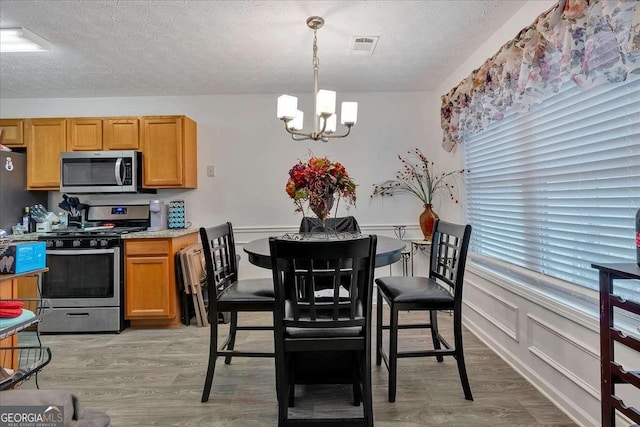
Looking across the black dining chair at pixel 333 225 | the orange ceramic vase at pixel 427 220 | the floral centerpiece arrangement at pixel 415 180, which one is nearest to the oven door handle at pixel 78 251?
the black dining chair at pixel 333 225

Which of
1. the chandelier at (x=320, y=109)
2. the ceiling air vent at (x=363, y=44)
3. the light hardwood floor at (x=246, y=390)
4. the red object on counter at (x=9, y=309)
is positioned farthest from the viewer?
the ceiling air vent at (x=363, y=44)

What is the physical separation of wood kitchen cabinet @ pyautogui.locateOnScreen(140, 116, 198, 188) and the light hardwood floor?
1591mm

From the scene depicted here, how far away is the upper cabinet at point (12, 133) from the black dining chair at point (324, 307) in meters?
3.56

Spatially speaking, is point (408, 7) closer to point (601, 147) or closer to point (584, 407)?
point (601, 147)

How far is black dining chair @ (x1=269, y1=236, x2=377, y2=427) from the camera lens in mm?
1478

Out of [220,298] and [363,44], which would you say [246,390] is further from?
[363,44]

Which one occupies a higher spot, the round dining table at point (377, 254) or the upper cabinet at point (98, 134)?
the upper cabinet at point (98, 134)

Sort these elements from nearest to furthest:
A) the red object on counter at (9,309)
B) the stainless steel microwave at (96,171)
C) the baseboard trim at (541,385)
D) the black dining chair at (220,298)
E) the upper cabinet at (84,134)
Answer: the red object on counter at (9,309)
the baseboard trim at (541,385)
the black dining chair at (220,298)
the stainless steel microwave at (96,171)
the upper cabinet at (84,134)

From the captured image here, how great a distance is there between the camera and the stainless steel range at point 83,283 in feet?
10.1

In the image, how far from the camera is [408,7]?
216 centimetres

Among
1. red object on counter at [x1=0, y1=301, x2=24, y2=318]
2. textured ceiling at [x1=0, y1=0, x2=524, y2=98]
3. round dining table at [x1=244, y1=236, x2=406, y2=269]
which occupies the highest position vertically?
textured ceiling at [x1=0, y1=0, x2=524, y2=98]

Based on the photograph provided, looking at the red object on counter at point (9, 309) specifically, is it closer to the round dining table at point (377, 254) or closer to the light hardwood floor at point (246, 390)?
the light hardwood floor at point (246, 390)

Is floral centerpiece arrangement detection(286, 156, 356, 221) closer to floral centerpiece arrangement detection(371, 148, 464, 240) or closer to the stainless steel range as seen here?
floral centerpiece arrangement detection(371, 148, 464, 240)

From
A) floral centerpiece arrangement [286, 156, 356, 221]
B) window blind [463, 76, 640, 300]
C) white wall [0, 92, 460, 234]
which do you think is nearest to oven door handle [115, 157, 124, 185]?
white wall [0, 92, 460, 234]
